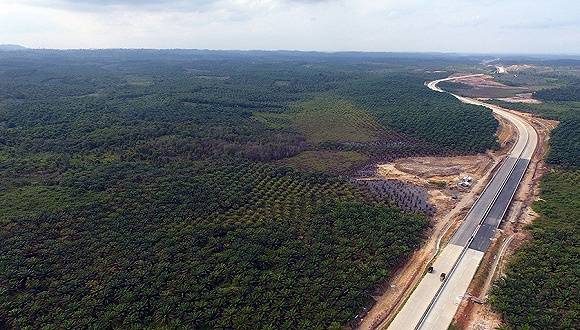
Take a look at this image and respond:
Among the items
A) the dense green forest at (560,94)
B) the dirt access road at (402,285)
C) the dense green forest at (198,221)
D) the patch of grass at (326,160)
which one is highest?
the dense green forest at (560,94)

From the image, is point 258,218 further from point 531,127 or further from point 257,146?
point 531,127

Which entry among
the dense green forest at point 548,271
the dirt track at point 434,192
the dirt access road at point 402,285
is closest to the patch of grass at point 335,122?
the dirt track at point 434,192

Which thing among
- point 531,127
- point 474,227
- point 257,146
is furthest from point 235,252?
point 531,127

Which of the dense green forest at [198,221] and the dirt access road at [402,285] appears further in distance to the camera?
the dense green forest at [198,221]

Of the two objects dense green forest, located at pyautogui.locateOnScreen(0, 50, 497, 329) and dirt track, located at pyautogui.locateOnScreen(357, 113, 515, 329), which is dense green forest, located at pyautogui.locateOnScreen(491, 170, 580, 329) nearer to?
dirt track, located at pyautogui.locateOnScreen(357, 113, 515, 329)

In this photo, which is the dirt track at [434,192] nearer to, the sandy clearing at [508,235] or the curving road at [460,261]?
the curving road at [460,261]

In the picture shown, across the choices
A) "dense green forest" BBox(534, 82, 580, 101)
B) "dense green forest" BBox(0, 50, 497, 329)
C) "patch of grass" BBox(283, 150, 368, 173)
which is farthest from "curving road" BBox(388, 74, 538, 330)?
"dense green forest" BBox(534, 82, 580, 101)
